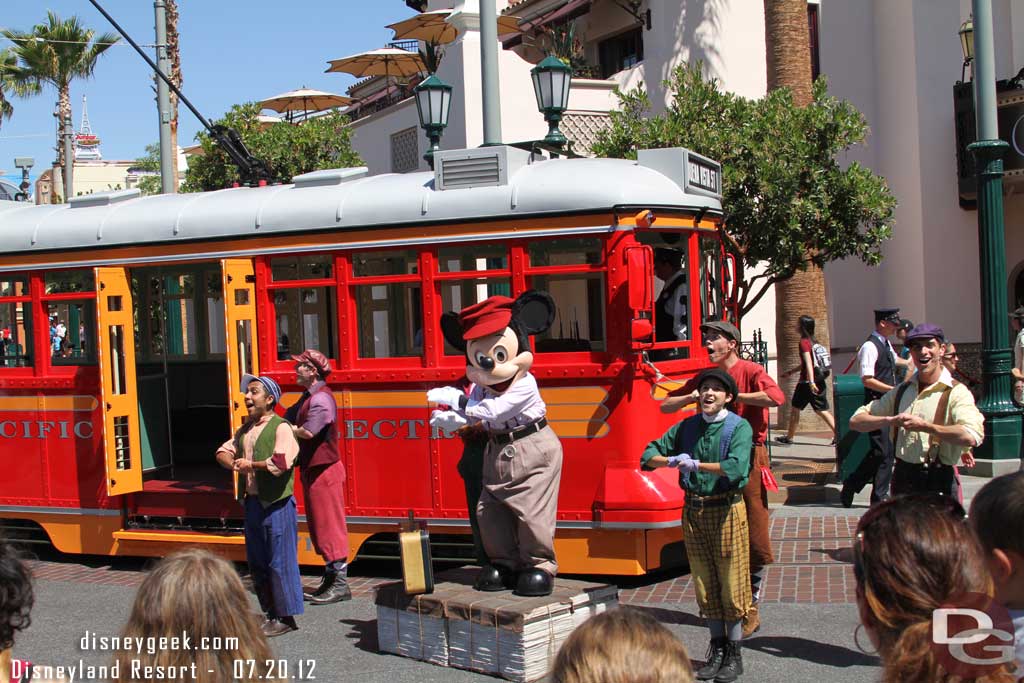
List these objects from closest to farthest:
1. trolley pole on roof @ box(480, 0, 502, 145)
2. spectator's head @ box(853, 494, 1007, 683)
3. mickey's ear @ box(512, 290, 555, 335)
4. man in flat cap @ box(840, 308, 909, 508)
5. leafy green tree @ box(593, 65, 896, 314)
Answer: spectator's head @ box(853, 494, 1007, 683) → mickey's ear @ box(512, 290, 555, 335) → man in flat cap @ box(840, 308, 909, 508) → leafy green tree @ box(593, 65, 896, 314) → trolley pole on roof @ box(480, 0, 502, 145)

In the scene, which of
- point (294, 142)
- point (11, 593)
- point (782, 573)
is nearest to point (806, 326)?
point (782, 573)

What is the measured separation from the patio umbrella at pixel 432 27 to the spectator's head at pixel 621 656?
2022 centimetres


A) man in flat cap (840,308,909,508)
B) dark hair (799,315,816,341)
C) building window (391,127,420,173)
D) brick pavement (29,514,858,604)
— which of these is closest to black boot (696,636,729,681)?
brick pavement (29,514,858,604)

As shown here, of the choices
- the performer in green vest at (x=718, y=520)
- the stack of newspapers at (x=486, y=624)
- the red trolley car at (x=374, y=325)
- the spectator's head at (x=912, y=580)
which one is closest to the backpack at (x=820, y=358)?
the red trolley car at (x=374, y=325)

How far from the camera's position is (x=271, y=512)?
6.65 metres

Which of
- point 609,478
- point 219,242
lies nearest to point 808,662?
point 609,478

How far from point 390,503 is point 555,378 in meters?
1.64

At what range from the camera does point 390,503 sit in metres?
8.18

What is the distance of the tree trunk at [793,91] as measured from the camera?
14.5m

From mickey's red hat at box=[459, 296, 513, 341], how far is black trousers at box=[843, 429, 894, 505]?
3.86m

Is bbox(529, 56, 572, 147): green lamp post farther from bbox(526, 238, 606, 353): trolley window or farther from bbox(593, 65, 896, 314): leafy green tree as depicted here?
bbox(526, 238, 606, 353): trolley window

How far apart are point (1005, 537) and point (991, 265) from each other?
10.1 meters

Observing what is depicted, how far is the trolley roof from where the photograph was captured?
7.70 meters

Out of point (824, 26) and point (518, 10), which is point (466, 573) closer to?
point (824, 26)
